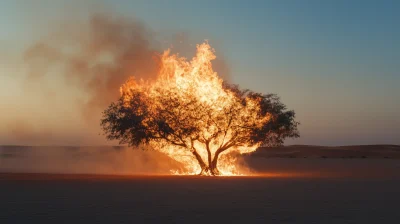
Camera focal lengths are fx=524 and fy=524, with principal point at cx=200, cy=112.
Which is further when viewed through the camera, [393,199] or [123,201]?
[393,199]

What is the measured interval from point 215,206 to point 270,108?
23771 millimetres

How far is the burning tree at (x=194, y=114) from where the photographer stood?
139 ft

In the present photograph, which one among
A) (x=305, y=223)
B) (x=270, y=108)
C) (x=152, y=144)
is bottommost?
(x=305, y=223)

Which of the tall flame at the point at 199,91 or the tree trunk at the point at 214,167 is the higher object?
the tall flame at the point at 199,91

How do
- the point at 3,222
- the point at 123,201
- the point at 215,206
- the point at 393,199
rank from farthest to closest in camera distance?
the point at 393,199
the point at 123,201
the point at 215,206
the point at 3,222

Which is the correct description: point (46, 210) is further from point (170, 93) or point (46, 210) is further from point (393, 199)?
point (170, 93)

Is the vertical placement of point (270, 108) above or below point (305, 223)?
above

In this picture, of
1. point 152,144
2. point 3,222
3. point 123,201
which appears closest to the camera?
point 3,222

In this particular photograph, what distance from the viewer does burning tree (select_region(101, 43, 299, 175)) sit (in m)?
42.3

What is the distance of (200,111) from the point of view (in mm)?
41844

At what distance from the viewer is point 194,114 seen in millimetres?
41938

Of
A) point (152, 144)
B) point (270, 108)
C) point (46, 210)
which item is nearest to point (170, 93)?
point (152, 144)

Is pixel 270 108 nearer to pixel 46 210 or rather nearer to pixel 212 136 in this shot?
pixel 212 136

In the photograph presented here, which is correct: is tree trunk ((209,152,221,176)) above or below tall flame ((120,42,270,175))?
below
